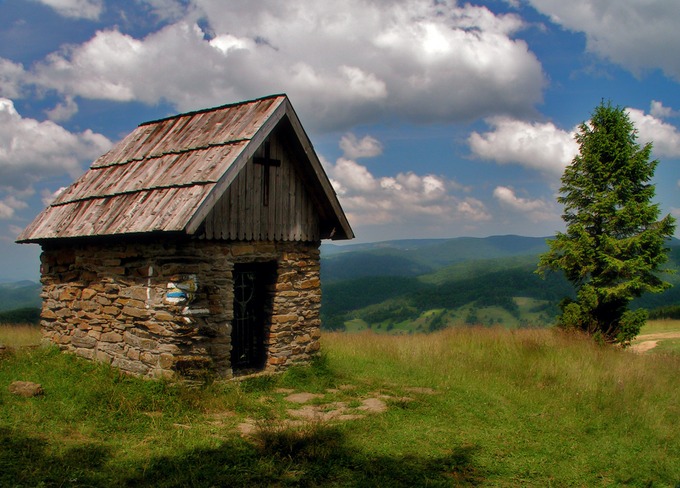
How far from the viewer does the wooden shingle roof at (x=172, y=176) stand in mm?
8539

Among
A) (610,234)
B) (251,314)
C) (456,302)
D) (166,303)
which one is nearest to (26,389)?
(166,303)

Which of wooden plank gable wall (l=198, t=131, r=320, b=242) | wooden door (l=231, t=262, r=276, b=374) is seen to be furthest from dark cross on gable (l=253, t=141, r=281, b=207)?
wooden door (l=231, t=262, r=276, b=374)

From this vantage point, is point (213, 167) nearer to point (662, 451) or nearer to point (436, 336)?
point (662, 451)

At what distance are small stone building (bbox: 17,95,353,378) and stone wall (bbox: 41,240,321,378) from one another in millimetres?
23

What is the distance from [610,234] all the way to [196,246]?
13.9 metres

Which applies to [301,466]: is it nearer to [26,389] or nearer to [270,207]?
[26,389]

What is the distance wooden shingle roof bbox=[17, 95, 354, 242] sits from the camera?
336 inches

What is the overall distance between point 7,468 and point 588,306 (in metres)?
16.2

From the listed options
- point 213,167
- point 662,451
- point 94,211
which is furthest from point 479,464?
point 94,211

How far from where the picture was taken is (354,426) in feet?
24.9

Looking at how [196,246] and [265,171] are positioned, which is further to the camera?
[265,171]

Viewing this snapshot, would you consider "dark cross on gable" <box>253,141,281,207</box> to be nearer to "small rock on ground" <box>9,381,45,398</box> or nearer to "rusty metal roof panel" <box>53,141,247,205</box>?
"rusty metal roof panel" <box>53,141,247,205</box>

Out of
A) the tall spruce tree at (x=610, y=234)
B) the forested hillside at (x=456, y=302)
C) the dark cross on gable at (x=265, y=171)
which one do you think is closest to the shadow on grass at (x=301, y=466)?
the dark cross on gable at (x=265, y=171)

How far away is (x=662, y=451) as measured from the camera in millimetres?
7324
